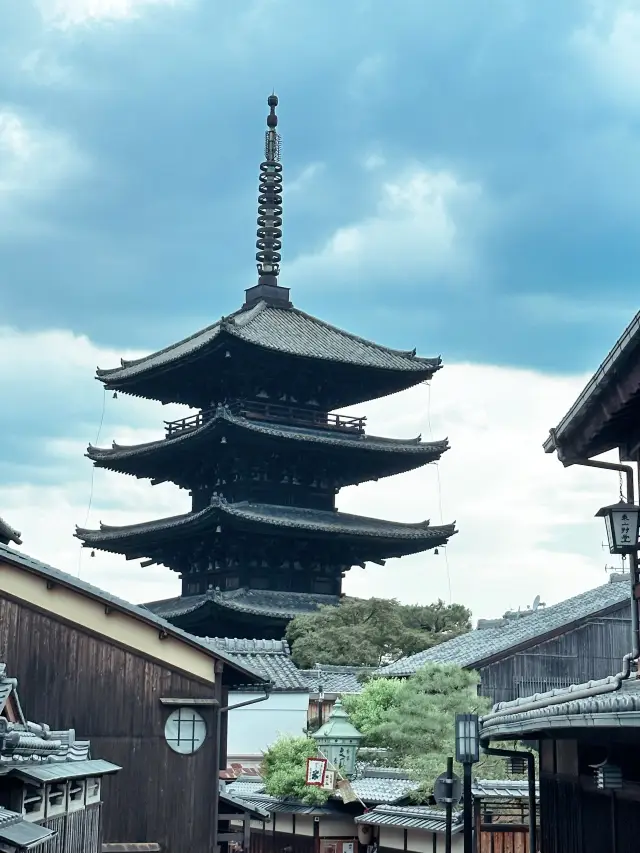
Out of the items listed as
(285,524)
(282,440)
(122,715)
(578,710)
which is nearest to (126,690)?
(122,715)

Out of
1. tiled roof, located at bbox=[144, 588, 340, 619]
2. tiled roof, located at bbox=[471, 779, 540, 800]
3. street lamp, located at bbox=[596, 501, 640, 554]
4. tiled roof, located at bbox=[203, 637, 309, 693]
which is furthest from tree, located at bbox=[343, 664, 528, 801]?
street lamp, located at bbox=[596, 501, 640, 554]

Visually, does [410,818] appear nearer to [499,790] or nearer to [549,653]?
[499,790]

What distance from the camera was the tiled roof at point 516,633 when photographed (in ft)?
114

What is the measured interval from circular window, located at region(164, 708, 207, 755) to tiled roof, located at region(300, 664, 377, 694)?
1265 centimetres

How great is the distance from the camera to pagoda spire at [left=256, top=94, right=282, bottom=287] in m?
51.9

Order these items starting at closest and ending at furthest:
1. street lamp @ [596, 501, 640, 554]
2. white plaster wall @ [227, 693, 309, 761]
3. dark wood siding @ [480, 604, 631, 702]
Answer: street lamp @ [596, 501, 640, 554] → white plaster wall @ [227, 693, 309, 761] → dark wood siding @ [480, 604, 631, 702]

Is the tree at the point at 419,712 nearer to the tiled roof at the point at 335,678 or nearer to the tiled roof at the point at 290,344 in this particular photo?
the tiled roof at the point at 335,678

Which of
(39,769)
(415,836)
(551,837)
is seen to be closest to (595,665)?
(415,836)

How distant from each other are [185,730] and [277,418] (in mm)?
24404

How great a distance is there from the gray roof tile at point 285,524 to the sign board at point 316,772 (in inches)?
614

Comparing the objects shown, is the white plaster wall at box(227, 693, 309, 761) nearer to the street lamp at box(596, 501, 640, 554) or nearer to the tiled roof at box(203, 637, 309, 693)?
the tiled roof at box(203, 637, 309, 693)

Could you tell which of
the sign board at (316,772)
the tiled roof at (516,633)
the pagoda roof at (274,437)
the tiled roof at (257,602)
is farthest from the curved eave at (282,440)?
the sign board at (316,772)

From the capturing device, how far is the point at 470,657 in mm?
34562

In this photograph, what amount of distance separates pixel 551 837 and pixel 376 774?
14.9 m
